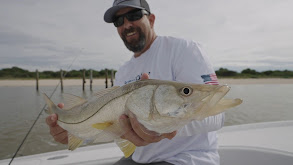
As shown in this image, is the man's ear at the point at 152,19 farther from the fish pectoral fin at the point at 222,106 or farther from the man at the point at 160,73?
the fish pectoral fin at the point at 222,106

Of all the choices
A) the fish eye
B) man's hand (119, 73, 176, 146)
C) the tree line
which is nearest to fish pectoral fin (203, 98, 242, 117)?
the fish eye

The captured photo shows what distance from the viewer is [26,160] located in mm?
3094

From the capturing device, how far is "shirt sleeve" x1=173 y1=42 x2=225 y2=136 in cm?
168

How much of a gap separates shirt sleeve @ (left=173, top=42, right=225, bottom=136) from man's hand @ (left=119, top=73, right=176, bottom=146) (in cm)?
26

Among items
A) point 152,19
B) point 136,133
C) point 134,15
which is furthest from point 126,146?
point 152,19

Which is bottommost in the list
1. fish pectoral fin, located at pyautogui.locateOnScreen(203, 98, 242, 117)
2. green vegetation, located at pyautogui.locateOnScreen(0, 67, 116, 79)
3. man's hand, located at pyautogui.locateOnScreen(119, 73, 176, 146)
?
green vegetation, located at pyautogui.locateOnScreen(0, 67, 116, 79)

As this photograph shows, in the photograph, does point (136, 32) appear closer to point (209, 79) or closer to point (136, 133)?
point (209, 79)

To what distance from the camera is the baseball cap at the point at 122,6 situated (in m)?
2.49

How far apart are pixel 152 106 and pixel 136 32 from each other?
57.9 inches

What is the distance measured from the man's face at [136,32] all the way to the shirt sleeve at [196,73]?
1.90 feet

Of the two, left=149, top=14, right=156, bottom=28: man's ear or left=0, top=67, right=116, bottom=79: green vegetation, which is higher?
left=149, top=14, right=156, bottom=28: man's ear

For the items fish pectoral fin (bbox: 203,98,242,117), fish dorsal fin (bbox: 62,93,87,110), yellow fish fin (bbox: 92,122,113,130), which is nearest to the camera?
fish pectoral fin (bbox: 203,98,242,117)

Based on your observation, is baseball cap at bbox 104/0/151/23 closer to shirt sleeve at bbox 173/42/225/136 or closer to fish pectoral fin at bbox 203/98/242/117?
shirt sleeve at bbox 173/42/225/136

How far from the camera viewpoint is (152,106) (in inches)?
53.3
